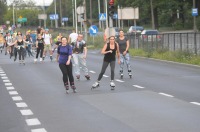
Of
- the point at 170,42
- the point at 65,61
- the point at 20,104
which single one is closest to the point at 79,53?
the point at 65,61

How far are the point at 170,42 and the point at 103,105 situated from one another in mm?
19253

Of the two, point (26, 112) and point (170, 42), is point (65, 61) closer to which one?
point (26, 112)

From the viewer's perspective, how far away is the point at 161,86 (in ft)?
51.5

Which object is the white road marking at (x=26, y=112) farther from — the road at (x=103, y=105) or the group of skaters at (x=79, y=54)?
the group of skaters at (x=79, y=54)

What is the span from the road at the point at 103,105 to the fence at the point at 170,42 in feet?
25.1

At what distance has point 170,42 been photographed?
30.4 meters

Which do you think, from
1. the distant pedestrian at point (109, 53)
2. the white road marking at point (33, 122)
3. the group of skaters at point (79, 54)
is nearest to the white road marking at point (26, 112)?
the white road marking at point (33, 122)

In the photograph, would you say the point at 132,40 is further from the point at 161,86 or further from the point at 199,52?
the point at 161,86

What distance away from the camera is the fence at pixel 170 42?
26372mm

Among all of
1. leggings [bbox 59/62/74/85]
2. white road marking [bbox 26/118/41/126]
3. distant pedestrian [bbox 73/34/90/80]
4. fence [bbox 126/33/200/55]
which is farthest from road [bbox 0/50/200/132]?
fence [bbox 126/33/200/55]

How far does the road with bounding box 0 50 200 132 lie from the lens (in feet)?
29.7

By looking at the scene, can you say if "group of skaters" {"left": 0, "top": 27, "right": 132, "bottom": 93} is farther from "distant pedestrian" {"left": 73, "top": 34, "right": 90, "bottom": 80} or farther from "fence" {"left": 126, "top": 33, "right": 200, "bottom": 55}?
"fence" {"left": 126, "top": 33, "right": 200, "bottom": 55}

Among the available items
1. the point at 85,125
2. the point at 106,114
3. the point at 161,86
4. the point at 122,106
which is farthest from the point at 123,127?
the point at 161,86

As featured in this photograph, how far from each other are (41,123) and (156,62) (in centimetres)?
1868
